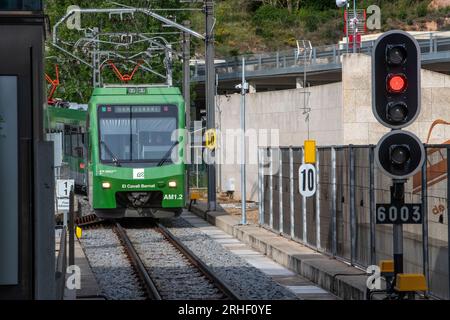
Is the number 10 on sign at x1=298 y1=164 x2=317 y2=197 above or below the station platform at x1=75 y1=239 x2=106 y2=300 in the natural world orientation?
above

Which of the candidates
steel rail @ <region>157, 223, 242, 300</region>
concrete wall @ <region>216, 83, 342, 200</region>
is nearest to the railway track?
steel rail @ <region>157, 223, 242, 300</region>

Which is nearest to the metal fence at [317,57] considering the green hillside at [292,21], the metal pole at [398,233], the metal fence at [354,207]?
the metal fence at [354,207]

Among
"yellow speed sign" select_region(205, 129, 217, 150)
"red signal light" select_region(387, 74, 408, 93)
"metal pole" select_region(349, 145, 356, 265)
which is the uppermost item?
"red signal light" select_region(387, 74, 408, 93)

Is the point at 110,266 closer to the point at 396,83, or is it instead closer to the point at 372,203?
the point at 372,203

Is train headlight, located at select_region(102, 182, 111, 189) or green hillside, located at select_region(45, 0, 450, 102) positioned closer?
train headlight, located at select_region(102, 182, 111, 189)

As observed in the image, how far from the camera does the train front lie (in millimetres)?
29594

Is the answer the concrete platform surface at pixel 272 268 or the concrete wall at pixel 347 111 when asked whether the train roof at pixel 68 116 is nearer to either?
the concrete wall at pixel 347 111

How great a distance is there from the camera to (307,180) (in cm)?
2170

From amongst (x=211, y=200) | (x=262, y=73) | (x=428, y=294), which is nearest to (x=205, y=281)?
(x=428, y=294)

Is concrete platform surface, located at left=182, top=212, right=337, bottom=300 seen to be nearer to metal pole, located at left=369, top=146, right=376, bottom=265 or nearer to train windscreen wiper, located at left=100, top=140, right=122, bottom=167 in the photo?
metal pole, located at left=369, top=146, right=376, bottom=265

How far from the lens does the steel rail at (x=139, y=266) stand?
17.8 metres

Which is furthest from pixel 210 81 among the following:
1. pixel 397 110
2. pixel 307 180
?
pixel 397 110

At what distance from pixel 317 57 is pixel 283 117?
16.8m

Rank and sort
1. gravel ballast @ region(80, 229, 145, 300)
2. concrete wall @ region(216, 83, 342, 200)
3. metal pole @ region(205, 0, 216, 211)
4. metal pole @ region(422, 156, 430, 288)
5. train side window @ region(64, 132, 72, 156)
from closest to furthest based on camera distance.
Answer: metal pole @ region(422, 156, 430, 288), gravel ballast @ region(80, 229, 145, 300), concrete wall @ region(216, 83, 342, 200), metal pole @ region(205, 0, 216, 211), train side window @ region(64, 132, 72, 156)
